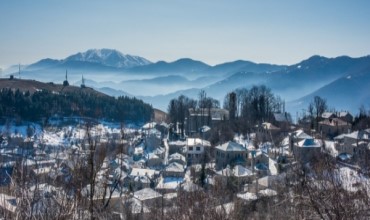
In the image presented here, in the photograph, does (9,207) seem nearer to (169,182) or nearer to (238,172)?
(238,172)

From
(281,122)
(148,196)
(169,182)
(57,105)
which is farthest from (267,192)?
(57,105)

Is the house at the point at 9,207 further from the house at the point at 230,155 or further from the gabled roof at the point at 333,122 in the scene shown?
Answer: the gabled roof at the point at 333,122

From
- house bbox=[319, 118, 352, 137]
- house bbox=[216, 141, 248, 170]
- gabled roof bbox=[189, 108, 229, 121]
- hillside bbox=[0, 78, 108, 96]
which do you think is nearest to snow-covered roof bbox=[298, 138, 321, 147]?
house bbox=[216, 141, 248, 170]

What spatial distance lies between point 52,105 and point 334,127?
154 feet

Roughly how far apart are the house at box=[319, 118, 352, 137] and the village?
11 centimetres

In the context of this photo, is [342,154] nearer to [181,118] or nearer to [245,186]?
[245,186]

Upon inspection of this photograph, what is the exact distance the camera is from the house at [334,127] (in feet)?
152

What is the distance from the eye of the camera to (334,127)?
4669 centimetres

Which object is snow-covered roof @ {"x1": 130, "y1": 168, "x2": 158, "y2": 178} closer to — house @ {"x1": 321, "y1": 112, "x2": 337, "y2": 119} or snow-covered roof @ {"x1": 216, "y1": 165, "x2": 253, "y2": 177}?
snow-covered roof @ {"x1": 216, "y1": 165, "x2": 253, "y2": 177}

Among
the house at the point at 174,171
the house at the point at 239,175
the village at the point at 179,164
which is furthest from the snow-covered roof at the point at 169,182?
the house at the point at 239,175

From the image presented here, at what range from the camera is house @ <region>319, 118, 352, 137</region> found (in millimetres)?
46281

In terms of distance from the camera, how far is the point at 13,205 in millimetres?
4559

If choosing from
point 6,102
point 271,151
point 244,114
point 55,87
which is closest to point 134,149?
point 271,151

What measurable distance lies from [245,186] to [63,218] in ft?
73.3
